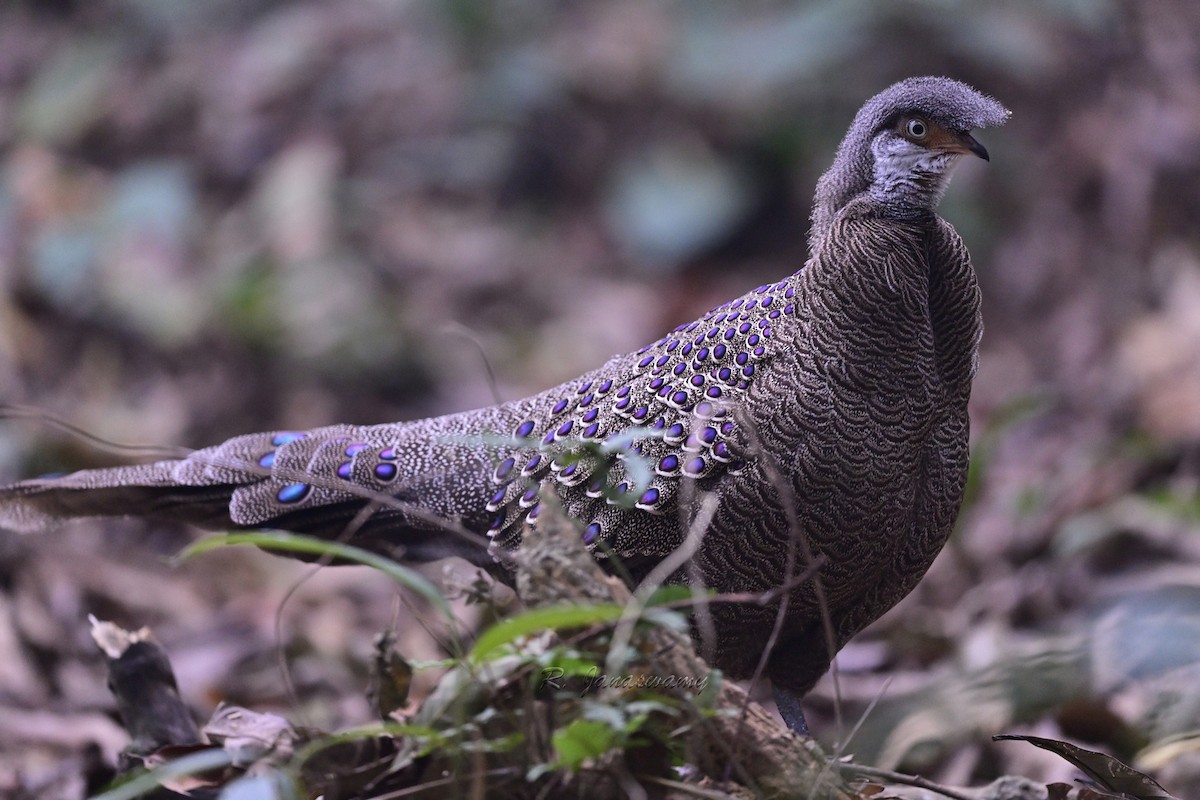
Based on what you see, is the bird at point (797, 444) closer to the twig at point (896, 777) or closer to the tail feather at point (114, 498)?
the tail feather at point (114, 498)

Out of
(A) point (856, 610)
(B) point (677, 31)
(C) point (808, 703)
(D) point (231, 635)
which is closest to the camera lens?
(A) point (856, 610)

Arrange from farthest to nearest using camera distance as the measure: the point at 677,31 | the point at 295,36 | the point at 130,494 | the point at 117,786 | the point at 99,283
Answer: the point at 295,36 < the point at 677,31 < the point at 99,283 < the point at 130,494 < the point at 117,786

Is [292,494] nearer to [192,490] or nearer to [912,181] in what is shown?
[192,490]

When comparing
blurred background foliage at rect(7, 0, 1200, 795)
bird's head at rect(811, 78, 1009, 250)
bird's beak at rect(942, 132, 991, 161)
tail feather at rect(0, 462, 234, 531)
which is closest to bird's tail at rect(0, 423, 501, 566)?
tail feather at rect(0, 462, 234, 531)

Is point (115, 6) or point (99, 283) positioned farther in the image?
point (115, 6)

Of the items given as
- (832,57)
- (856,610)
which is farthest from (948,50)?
(856,610)

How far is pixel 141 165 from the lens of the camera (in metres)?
10.3

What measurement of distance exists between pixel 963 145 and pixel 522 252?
6744mm

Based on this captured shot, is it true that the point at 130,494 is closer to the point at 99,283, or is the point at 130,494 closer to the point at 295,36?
the point at 99,283

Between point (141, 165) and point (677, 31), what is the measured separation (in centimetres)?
435

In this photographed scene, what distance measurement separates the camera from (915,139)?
381 centimetres

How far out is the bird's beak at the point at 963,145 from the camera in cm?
374
